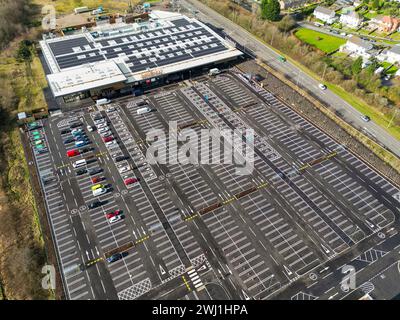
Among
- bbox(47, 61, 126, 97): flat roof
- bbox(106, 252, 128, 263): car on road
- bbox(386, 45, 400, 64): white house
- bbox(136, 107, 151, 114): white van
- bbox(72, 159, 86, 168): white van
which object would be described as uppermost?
bbox(386, 45, 400, 64): white house

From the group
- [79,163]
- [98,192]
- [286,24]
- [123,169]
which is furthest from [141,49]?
[286,24]

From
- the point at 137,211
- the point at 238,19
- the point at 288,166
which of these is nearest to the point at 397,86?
the point at 288,166

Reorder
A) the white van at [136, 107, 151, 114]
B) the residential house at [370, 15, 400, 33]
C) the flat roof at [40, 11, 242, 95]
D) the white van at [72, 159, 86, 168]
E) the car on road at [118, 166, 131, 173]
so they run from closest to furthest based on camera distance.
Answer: the car on road at [118, 166, 131, 173]
the white van at [72, 159, 86, 168]
the white van at [136, 107, 151, 114]
the flat roof at [40, 11, 242, 95]
the residential house at [370, 15, 400, 33]

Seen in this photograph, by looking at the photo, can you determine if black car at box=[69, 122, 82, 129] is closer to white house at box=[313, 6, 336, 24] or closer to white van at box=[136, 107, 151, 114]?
white van at box=[136, 107, 151, 114]

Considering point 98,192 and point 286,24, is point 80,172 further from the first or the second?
point 286,24

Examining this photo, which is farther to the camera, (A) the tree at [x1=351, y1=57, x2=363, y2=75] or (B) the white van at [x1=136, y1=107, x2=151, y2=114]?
(A) the tree at [x1=351, y1=57, x2=363, y2=75]

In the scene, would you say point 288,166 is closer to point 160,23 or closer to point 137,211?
point 137,211

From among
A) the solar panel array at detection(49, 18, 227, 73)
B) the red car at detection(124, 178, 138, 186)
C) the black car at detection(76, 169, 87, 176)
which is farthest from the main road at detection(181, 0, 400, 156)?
the black car at detection(76, 169, 87, 176)
